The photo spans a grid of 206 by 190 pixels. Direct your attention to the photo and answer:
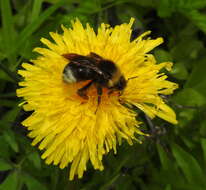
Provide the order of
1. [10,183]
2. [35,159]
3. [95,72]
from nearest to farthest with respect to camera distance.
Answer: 1. [95,72]
2. [10,183]
3. [35,159]

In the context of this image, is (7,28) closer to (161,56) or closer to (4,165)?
(4,165)

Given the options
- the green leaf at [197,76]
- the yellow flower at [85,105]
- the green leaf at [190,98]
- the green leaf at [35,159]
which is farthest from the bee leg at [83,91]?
the green leaf at [197,76]

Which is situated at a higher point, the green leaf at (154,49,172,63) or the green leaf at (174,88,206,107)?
the green leaf at (154,49,172,63)

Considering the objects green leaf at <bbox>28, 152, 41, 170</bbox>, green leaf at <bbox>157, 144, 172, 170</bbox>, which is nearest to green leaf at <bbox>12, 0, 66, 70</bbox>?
green leaf at <bbox>28, 152, 41, 170</bbox>

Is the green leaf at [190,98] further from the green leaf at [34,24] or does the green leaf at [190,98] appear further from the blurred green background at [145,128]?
the green leaf at [34,24]

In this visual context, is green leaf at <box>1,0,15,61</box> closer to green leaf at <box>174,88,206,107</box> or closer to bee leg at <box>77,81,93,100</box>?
bee leg at <box>77,81,93,100</box>

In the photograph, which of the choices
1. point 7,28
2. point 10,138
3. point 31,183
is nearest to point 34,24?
point 7,28
